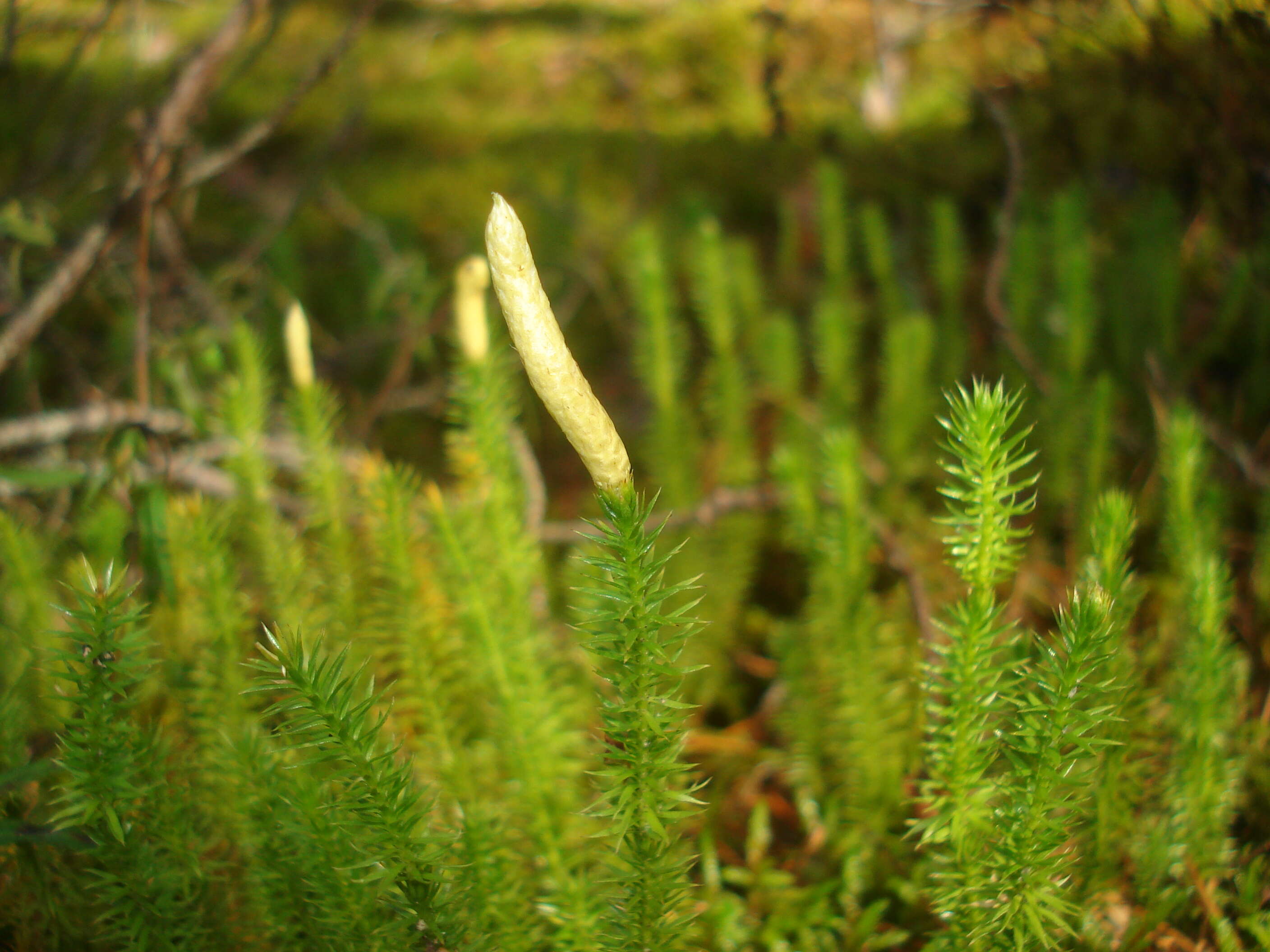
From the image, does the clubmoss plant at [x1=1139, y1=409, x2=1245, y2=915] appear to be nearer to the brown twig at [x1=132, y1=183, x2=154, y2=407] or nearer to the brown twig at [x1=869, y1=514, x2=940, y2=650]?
the brown twig at [x1=869, y1=514, x2=940, y2=650]

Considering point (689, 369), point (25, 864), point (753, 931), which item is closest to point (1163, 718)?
point (753, 931)

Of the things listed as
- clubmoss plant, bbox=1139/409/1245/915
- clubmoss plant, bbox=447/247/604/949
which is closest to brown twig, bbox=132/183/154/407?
clubmoss plant, bbox=447/247/604/949

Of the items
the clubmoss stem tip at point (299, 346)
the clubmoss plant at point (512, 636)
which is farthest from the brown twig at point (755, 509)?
the clubmoss stem tip at point (299, 346)

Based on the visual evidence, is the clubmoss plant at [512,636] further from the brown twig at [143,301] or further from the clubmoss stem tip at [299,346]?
the brown twig at [143,301]

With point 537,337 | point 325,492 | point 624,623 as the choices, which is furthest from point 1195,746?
point 325,492

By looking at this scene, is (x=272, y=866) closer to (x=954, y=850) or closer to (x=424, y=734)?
(x=424, y=734)

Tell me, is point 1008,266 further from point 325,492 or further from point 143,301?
point 143,301
